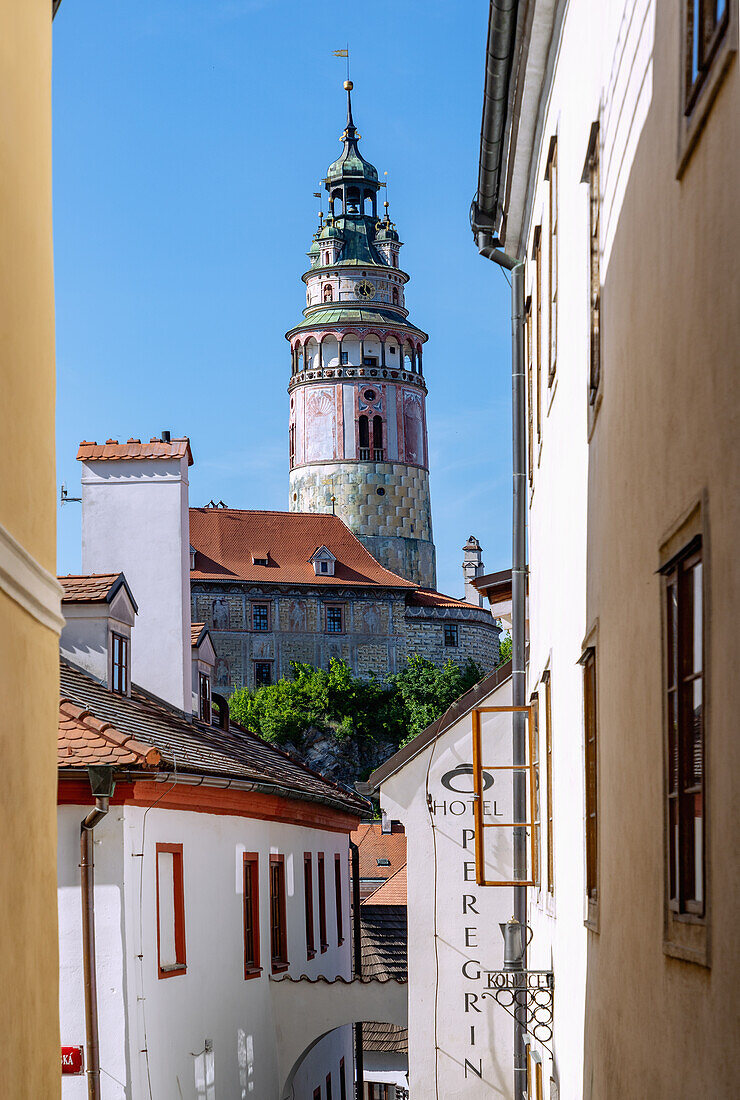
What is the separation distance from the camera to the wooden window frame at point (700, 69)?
4145 mm

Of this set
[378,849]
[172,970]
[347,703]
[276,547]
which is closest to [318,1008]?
[172,970]

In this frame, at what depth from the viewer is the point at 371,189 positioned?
355 ft

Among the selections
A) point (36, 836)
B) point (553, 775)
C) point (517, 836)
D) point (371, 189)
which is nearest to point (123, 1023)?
point (517, 836)

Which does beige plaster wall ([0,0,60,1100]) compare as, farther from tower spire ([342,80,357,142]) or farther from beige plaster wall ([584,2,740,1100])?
tower spire ([342,80,357,142])

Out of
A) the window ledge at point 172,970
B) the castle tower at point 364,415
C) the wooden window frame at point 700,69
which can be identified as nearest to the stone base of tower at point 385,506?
the castle tower at point 364,415

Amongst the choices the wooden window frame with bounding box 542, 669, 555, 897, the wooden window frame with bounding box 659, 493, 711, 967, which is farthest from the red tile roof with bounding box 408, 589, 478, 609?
the wooden window frame with bounding box 659, 493, 711, 967

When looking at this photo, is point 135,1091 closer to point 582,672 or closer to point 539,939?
point 539,939

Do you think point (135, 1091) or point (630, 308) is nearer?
point (630, 308)

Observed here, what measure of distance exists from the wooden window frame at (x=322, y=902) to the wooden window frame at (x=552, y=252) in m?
13.2

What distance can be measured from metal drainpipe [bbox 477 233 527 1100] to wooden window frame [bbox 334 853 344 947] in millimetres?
11184

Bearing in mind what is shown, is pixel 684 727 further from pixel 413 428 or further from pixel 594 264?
pixel 413 428

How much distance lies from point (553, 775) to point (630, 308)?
426 centimetres

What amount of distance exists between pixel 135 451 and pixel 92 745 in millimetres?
7544

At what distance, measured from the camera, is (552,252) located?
9.82m
